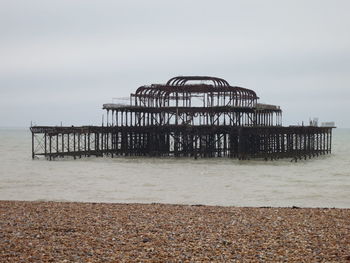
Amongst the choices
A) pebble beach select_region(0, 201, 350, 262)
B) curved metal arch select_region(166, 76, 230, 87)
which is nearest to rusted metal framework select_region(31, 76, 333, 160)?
curved metal arch select_region(166, 76, 230, 87)

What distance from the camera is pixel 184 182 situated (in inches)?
1251

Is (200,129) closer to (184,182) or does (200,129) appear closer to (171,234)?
(184,182)

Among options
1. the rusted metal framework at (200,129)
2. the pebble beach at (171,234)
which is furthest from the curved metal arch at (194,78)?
the pebble beach at (171,234)

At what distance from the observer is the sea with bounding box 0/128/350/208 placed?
24625 mm

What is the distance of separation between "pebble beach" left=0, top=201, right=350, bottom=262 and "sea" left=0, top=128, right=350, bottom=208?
21.9ft

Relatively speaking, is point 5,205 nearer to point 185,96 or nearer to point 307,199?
point 307,199

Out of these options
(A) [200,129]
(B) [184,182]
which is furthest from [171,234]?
(A) [200,129]

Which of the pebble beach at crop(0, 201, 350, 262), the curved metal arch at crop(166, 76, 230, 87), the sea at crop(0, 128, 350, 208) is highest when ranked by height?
the curved metal arch at crop(166, 76, 230, 87)

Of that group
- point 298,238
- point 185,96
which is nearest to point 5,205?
point 298,238

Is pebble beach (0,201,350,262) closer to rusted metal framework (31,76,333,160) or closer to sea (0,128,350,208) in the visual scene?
sea (0,128,350,208)

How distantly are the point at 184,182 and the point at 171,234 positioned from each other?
61.8 feet

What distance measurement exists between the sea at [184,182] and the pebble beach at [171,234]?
667 centimetres

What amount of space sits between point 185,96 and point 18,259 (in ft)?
139

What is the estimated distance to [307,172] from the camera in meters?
39.0
